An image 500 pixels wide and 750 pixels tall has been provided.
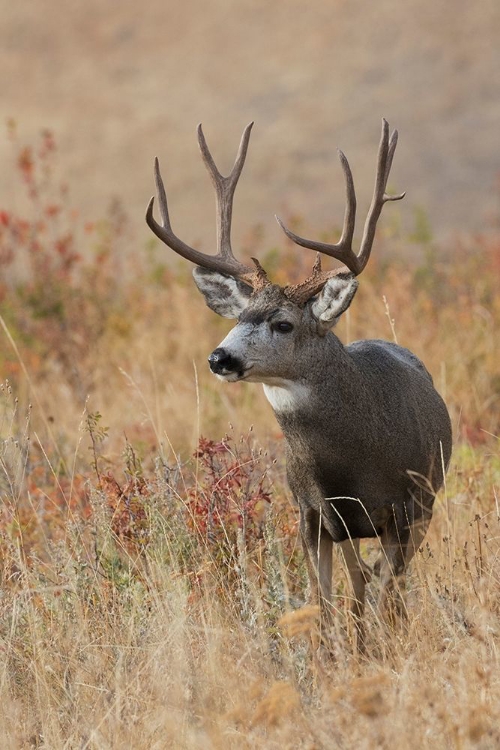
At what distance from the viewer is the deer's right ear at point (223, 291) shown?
5605 millimetres

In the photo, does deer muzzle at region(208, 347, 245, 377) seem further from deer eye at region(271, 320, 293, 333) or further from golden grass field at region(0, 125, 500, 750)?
golden grass field at region(0, 125, 500, 750)

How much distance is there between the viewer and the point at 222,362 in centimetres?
490

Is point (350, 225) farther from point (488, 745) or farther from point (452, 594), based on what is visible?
point (488, 745)

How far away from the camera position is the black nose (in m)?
4.89

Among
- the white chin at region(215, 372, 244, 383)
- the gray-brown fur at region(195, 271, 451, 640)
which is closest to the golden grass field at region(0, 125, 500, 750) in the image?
the gray-brown fur at region(195, 271, 451, 640)

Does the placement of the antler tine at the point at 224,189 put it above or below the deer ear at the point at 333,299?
above

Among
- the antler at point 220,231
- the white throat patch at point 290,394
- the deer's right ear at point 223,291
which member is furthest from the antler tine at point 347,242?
the white throat patch at point 290,394

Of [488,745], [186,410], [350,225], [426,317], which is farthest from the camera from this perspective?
[426,317]

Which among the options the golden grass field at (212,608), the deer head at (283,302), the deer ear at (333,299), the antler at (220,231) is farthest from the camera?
the antler at (220,231)

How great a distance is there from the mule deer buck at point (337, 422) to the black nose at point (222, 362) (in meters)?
0.08

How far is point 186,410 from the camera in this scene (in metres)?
9.98

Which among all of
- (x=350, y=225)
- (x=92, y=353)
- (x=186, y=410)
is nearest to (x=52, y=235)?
(x=92, y=353)

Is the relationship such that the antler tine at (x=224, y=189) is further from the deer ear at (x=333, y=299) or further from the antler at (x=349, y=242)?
the deer ear at (x=333, y=299)

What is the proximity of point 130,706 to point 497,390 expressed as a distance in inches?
259
